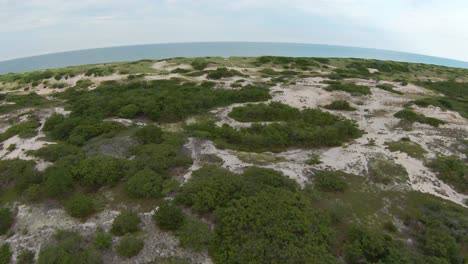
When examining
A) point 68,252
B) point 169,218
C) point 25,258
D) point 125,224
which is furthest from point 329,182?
point 25,258

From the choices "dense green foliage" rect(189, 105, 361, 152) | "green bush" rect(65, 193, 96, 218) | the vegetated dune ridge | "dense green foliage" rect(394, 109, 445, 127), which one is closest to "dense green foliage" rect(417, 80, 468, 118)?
the vegetated dune ridge

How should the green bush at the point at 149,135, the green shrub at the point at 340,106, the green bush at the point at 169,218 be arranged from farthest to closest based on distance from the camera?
the green shrub at the point at 340,106 → the green bush at the point at 149,135 → the green bush at the point at 169,218

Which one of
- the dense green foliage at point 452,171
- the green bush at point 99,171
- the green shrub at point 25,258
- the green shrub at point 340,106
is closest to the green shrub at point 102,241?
the green shrub at point 25,258

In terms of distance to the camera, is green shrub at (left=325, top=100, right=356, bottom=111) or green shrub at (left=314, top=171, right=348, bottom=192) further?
green shrub at (left=325, top=100, right=356, bottom=111)

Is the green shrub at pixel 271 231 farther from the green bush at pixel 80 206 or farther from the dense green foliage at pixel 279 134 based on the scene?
the dense green foliage at pixel 279 134

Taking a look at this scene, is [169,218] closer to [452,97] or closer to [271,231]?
[271,231]

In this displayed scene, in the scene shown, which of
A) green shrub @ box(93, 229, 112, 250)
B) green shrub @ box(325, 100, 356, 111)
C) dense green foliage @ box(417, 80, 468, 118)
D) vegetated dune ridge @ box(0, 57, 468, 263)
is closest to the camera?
green shrub @ box(93, 229, 112, 250)

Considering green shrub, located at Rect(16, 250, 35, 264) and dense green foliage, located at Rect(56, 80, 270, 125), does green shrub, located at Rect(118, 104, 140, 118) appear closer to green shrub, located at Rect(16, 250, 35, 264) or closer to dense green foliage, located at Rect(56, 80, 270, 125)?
dense green foliage, located at Rect(56, 80, 270, 125)

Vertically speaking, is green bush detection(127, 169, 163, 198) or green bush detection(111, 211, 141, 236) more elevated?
green bush detection(127, 169, 163, 198)
